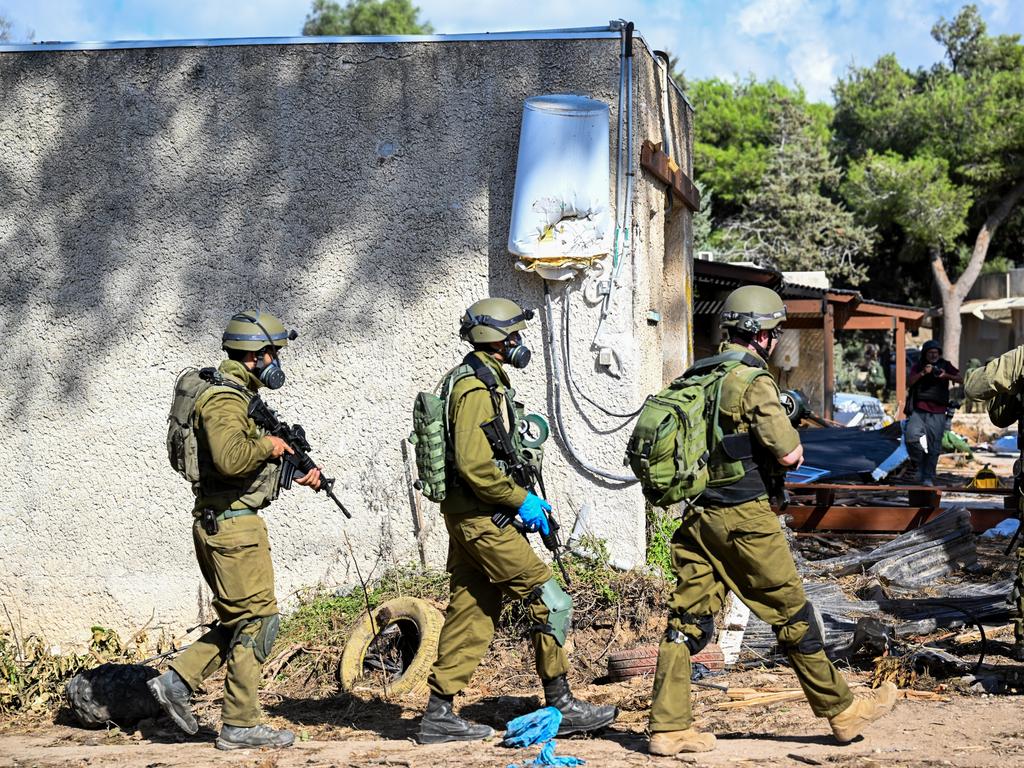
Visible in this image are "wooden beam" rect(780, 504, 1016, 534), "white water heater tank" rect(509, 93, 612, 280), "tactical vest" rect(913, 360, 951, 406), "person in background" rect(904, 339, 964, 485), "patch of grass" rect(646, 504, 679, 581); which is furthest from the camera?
"tactical vest" rect(913, 360, 951, 406)

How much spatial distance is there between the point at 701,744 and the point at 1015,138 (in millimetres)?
31078

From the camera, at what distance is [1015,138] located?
31.0m

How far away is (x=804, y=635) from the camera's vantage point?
431 centimetres

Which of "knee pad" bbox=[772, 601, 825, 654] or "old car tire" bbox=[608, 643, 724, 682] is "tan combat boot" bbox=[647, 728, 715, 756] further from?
"old car tire" bbox=[608, 643, 724, 682]

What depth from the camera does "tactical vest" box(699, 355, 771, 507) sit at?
4.37m

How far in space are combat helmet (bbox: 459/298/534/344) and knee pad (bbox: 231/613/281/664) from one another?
1588 mm

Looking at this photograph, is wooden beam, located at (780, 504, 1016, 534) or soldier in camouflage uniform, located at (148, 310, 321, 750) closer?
soldier in camouflage uniform, located at (148, 310, 321, 750)

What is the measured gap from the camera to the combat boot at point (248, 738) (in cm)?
487

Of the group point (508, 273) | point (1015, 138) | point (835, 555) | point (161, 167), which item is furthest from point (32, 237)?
point (1015, 138)

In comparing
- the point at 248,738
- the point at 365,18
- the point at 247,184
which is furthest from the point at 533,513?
the point at 365,18

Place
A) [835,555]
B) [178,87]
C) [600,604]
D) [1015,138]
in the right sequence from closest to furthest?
[600,604]
[178,87]
[835,555]
[1015,138]

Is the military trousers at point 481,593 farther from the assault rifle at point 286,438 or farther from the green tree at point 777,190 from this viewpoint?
the green tree at point 777,190

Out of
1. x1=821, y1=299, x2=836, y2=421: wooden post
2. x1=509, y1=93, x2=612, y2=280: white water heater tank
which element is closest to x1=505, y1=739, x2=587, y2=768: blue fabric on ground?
x1=509, y1=93, x2=612, y2=280: white water heater tank

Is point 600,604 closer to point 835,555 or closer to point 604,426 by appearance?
point 604,426
